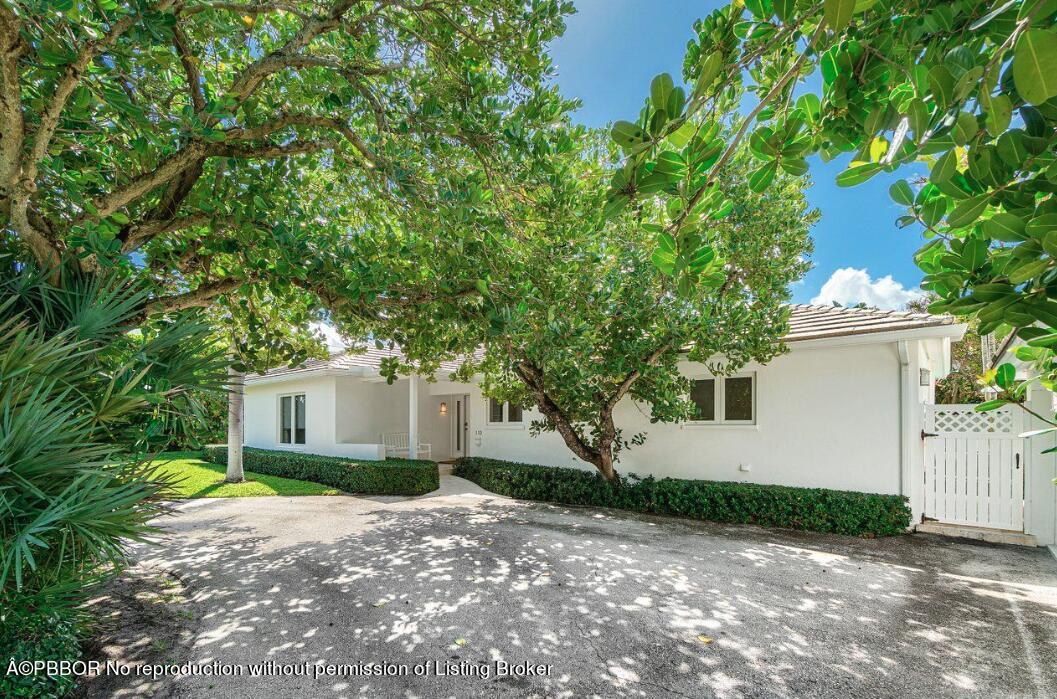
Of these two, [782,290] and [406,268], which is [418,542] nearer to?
[406,268]

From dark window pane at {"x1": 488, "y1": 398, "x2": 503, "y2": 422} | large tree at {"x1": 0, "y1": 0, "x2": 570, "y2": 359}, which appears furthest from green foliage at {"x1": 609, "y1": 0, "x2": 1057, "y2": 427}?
dark window pane at {"x1": 488, "y1": 398, "x2": 503, "y2": 422}

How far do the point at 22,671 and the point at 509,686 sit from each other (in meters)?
3.21

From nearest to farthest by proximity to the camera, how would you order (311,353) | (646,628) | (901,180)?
(901,180) < (646,628) < (311,353)

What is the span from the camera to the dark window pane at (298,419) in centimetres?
1778

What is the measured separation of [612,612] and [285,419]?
17.5 meters

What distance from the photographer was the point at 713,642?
4.01 metres

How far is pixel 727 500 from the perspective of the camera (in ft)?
28.7

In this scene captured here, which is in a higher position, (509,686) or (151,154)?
(151,154)

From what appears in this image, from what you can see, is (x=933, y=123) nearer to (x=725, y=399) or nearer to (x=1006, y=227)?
(x=1006, y=227)

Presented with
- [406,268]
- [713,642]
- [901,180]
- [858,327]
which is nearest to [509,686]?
[713,642]

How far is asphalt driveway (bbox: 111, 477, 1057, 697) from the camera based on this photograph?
349cm

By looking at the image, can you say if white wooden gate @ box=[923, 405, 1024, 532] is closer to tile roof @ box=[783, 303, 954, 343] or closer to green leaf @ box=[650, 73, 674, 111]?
tile roof @ box=[783, 303, 954, 343]

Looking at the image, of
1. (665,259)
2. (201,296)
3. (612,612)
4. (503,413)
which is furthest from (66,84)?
(503,413)

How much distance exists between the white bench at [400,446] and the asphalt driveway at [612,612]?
7.59 metres
